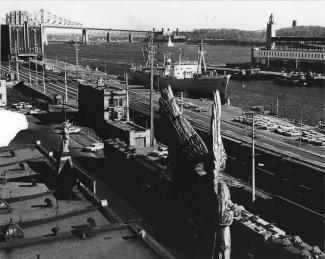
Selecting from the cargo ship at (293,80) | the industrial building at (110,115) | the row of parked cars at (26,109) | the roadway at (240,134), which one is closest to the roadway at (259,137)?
the roadway at (240,134)

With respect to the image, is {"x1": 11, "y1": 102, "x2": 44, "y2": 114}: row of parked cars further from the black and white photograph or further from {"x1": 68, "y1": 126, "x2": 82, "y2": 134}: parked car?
{"x1": 68, "y1": 126, "x2": 82, "y2": 134}: parked car

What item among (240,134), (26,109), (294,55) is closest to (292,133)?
(240,134)

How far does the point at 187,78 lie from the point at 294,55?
194 feet

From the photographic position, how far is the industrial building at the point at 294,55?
431 feet

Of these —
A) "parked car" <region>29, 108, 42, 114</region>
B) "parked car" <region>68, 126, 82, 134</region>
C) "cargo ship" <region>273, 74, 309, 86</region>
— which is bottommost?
"parked car" <region>68, 126, 82, 134</region>

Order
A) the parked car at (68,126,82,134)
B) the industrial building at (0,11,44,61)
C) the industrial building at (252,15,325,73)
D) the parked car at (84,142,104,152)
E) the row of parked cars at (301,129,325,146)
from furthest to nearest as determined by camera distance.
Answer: the industrial building at (0,11,44,61), the industrial building at (252,15,325,73), the parked car at (68,126,82,134), the row of parked cars at (301,129,325,146), the parked car at (84,142,104,152)

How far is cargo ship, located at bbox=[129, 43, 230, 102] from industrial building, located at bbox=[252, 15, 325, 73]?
4534 cm

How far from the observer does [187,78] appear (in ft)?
299

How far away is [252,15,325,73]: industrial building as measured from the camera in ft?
431

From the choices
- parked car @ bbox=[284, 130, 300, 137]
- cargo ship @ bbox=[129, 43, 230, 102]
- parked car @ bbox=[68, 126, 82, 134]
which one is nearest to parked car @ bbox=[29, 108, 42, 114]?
parked car @ bbox=[68, 126, 82, 134]

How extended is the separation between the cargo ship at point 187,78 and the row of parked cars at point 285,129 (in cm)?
2535

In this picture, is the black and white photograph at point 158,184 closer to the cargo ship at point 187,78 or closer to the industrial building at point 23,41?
the cargo ship at point 187,78

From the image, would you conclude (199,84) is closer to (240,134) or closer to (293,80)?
(293,80)

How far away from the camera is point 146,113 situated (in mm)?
62625
